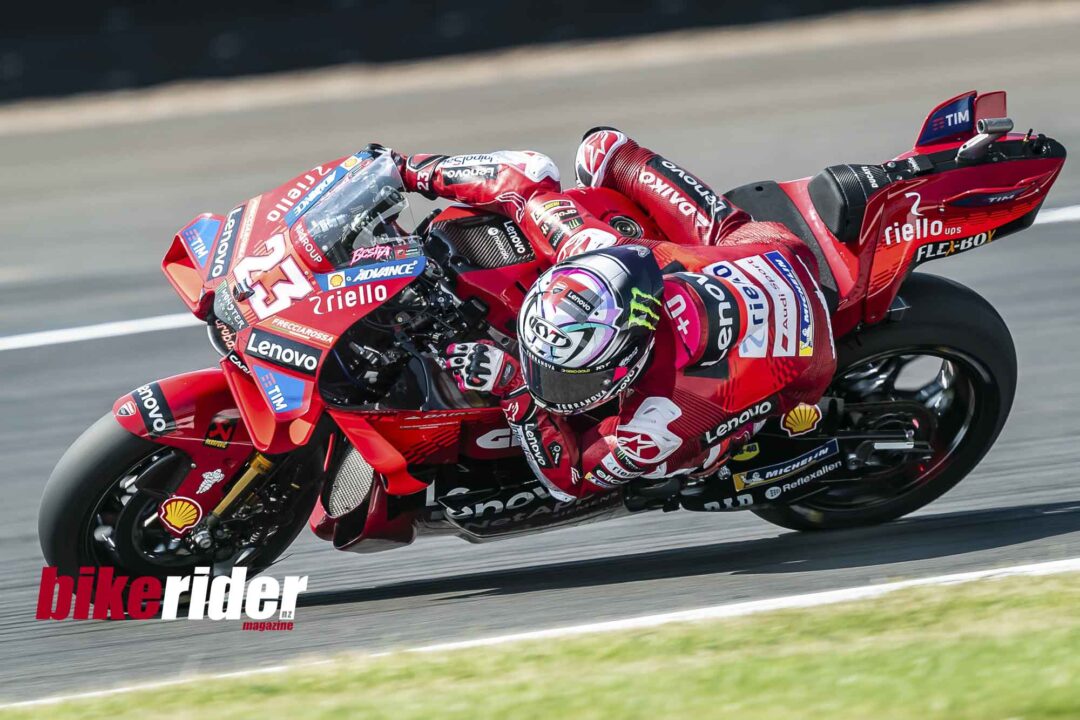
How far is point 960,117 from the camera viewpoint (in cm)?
513

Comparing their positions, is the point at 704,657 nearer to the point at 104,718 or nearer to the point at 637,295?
the point at 637,295

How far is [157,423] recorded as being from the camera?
475cm

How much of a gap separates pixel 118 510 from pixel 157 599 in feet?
1.28

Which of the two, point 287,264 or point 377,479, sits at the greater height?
point 287,264

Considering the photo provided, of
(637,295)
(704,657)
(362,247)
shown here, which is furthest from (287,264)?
(704,657)

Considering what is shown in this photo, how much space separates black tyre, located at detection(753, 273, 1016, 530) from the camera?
504 cm

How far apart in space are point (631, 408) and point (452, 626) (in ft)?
3.46

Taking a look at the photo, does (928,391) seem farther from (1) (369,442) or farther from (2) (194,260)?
(2) (194,260)

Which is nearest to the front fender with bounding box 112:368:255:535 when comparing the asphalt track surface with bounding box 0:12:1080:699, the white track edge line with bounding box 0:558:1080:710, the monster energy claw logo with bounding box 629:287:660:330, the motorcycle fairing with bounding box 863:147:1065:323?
the asphalt track surface with bounding box 0:12:1080:699

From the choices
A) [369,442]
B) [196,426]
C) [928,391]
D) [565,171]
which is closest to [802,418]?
[928,391]

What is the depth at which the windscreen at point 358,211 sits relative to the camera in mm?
4652

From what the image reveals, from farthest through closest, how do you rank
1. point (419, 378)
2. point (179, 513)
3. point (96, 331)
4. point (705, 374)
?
1. point (96, 331)
2. point (179, 513)
3. point (419, 378)
4. point (705, 374)

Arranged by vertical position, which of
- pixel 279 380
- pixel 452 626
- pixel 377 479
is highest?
pixel 279 380

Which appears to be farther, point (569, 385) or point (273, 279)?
point (273, 279)
